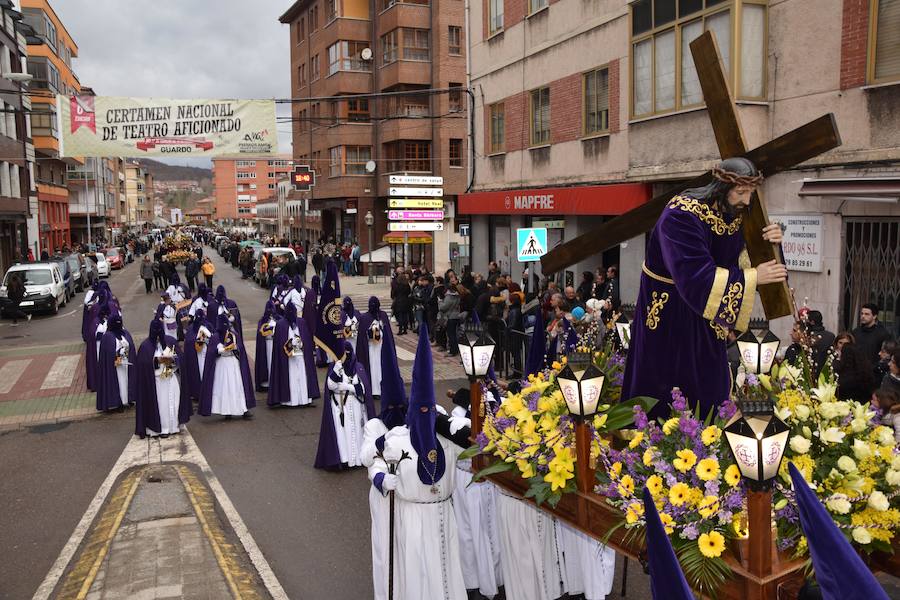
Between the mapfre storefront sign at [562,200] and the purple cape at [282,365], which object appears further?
the mapfre storefront sign at [562,200]

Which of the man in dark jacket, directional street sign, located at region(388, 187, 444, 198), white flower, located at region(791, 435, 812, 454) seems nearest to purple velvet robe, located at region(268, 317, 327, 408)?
the man in dark jacket

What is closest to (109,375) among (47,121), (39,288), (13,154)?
(39,288)

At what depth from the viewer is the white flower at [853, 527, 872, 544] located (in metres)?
3.39

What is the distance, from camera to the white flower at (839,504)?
135 inches

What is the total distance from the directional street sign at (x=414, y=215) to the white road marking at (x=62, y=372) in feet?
29.7

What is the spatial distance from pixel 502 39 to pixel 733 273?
66.9 feet

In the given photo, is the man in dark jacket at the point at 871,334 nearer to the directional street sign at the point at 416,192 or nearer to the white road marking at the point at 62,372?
the white road marking at the point at 62,372

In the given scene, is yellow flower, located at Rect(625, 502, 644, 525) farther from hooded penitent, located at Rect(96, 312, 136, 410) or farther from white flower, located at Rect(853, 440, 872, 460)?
hooded penitent, located at Rect(96, 312, 136, 410)

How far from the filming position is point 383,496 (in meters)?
6.38

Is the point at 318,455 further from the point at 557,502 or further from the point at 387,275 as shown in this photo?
the point at 387,275

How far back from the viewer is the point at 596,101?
1930cm

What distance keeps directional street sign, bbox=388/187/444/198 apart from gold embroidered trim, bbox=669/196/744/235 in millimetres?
18169

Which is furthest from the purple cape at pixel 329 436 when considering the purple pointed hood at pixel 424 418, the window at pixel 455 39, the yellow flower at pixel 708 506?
the window at pixel 455 39

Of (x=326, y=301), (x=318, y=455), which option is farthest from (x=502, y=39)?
(x=318, y=455)
